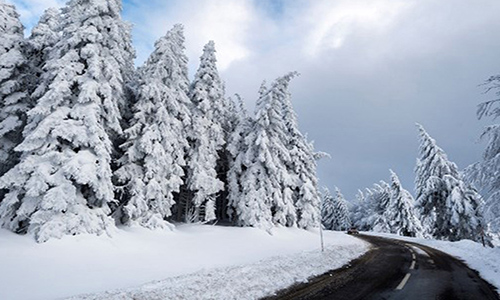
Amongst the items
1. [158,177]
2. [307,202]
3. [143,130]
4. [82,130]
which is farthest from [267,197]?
[82,130]

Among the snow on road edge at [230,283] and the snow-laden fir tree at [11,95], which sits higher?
the snow-laden fir tree at [11,95]

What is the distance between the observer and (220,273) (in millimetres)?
10922

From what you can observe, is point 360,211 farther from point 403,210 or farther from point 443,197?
point 443,197

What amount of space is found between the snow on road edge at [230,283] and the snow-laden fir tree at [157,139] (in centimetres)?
1119

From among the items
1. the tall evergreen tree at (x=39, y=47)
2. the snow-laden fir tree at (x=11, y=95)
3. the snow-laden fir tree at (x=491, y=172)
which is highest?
the tall evergreen tree at (x=39, y=47)

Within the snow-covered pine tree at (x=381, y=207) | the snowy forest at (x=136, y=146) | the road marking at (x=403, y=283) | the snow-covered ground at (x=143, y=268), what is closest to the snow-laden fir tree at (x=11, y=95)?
the snowy forest at (x=136, y=146)

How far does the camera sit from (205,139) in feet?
89.5

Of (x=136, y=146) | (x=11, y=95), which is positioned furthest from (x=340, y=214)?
(x=11, y=95)

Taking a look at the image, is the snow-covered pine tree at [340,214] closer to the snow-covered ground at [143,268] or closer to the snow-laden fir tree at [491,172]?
the snow-covered ground at [143,268]

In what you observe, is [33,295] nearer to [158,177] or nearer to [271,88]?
[158,177]

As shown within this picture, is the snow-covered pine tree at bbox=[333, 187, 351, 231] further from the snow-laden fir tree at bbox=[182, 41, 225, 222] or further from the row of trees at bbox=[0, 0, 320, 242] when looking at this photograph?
the snow-laden fir tree at bbox=[182, 41, 225, 222]

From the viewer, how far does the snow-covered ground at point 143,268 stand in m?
8.86

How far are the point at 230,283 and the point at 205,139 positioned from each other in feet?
61.5

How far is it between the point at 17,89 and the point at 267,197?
20133 millimetres
